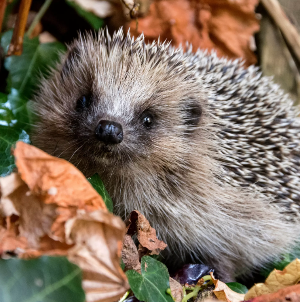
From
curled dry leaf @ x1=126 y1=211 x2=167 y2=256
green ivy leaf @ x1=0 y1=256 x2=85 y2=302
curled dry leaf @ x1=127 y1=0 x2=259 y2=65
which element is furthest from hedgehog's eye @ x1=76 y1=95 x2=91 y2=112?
green ivy leaf @ x1=0 y1=256 x2=85 y2=302

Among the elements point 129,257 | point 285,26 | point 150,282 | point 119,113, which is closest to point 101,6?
point 119,113

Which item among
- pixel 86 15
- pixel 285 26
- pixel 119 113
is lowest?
pixel 119 113

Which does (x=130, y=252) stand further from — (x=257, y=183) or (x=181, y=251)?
(x=257, y=183)

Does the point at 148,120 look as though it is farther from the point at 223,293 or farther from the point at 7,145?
the point at 223,293

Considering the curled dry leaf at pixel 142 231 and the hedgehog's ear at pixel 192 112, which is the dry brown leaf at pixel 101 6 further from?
the curled dry leaf at pixel 142 231

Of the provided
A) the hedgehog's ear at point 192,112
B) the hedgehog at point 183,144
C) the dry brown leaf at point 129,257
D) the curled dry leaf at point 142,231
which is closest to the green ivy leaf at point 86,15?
the hedgehog at point 183,144

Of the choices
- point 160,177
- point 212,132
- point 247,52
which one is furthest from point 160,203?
point 247,52
